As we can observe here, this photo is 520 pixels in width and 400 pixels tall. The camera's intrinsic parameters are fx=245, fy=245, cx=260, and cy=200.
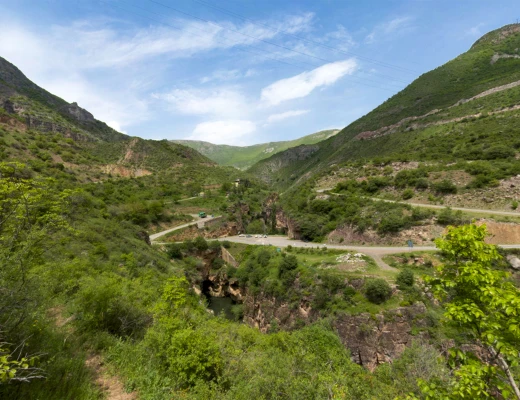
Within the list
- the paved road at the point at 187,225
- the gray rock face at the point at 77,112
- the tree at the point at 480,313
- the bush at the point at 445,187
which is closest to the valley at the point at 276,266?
the tree at the point at 480,313

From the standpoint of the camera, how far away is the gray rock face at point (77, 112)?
315ft

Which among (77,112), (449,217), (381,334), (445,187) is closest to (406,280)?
(381,334)

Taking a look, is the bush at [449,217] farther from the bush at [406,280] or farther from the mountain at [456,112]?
the mountain at [456,112]

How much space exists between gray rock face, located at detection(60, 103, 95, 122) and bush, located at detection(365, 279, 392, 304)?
11721cm

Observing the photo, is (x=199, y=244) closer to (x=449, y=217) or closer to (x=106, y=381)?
(x=449, y=217)

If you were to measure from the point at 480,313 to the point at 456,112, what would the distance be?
75.2 m

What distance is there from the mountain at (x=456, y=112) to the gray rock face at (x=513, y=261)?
2127cm

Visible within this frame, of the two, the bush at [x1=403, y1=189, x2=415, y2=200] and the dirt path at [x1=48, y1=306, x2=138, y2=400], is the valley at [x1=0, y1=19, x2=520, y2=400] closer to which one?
the dirt path at [x1=48, y1=306, x2=138, y2=400]

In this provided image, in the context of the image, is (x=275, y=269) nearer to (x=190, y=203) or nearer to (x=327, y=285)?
(x=327, y=285)

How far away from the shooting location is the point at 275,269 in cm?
3062

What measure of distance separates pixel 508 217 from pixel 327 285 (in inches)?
762

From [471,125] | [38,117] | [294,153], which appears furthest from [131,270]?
[294,153]

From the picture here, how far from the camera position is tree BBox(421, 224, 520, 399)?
337 centimetres

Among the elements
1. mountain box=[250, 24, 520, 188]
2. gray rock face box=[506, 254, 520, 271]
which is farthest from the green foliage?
mountain box=[250, 24, 520, 188]
